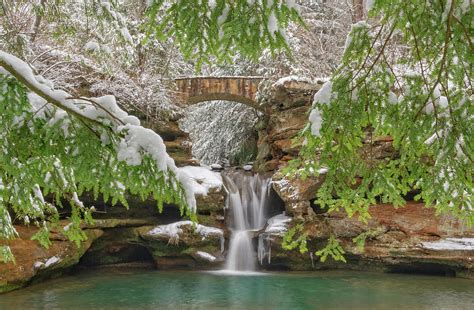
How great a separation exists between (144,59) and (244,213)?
695cm

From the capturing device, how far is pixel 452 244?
12.2 m

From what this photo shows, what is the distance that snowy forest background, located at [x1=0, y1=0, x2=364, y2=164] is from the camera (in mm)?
7766

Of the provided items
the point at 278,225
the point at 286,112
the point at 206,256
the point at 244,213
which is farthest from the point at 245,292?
the point at 286,112

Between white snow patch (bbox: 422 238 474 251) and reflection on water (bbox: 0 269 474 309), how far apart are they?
851 millimetres

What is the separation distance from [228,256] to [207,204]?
1.79 meters

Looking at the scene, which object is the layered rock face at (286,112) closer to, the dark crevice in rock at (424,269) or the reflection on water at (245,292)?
the reflection on water at (245,292)

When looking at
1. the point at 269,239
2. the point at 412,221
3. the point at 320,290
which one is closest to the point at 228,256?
the point at 269,239

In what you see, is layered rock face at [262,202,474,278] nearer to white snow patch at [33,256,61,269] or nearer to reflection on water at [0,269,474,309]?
reflection on water at [0,269,474,309]

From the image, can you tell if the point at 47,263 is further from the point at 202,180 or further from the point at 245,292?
the point at 202,180

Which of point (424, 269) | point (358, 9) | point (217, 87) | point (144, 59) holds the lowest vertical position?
point (424, 269)

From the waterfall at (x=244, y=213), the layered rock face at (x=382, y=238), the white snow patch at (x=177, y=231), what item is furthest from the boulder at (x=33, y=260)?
the layered rock face at (x=382, y=238)

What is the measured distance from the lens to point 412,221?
42.7 feet

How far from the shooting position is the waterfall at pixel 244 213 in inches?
546

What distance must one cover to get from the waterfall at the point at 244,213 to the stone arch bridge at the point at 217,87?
3.16 m
